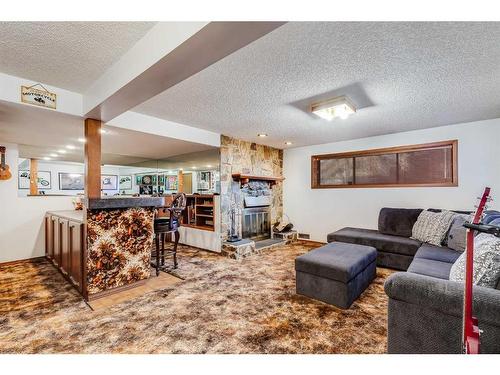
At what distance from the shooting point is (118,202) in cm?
267

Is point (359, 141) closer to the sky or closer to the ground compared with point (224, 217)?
closer to the sky

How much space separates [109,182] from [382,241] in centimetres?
870

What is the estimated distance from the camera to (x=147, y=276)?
299 centimetres

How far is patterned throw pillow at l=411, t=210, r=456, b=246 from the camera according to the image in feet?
10.5

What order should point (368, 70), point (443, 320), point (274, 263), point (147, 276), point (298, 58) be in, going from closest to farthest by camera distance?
1. point (443, 320)
2. point (298, 58)
3. point (368, 70)
4. point (147, 276)
5. point (274, 263)

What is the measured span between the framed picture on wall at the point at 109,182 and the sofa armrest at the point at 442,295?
9186 millimetres

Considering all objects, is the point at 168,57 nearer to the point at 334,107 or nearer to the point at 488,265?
the point at 334,107

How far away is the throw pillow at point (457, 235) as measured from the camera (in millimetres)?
2877

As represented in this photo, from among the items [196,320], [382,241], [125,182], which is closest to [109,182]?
[125,182]

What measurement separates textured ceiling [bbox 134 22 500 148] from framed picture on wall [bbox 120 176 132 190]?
5422mm

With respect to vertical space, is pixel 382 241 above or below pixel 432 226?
below

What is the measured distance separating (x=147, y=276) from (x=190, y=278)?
21.7 inches
